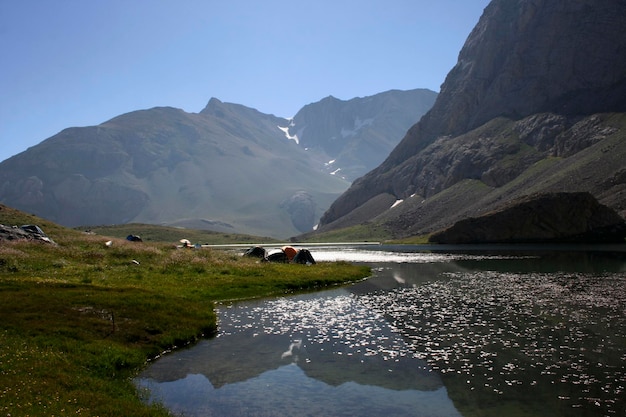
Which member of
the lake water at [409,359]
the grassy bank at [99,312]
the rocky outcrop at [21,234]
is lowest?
the lake water at [409,359]

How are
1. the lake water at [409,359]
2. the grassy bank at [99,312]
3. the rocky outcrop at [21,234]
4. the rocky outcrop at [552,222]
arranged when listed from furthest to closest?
1. the rocky outcrop at [552,222]
2. the rocky outcrop at [21,234]
3. the lake water at [409,359]
4. the grassy bank at [99,312]

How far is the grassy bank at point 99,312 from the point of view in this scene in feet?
61.9

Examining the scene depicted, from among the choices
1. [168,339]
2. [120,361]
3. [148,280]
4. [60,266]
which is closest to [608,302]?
[168,339]

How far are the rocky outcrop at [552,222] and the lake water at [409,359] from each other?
4346 inches

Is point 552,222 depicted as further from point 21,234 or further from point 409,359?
point 21,234

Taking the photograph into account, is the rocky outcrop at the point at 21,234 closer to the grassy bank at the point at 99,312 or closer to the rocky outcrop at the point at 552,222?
the grassy bank at the point at 99,312

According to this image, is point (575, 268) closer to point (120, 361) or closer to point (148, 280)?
point (148, 280)

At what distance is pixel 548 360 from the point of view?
25562 millimetres

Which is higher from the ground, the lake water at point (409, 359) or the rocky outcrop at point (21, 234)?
the rocky outcrop at point (21, 234)

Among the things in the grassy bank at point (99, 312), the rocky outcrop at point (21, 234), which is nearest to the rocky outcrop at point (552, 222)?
the grassy bank at point (99, 312)

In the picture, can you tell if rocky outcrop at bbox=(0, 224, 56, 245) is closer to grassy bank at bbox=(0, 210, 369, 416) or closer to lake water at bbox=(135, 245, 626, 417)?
grassy bank at bbox=(0, 210, 369, 416)

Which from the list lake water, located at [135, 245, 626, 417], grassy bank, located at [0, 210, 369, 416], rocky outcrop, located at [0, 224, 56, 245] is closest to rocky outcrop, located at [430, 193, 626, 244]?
grassy bank, located at [0, 210, 369, 416]

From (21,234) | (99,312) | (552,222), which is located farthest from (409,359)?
(552,222)

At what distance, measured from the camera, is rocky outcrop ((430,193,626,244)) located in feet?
471
